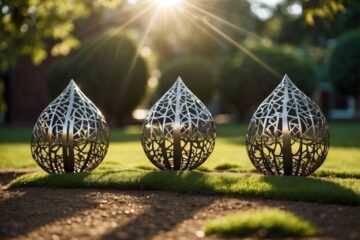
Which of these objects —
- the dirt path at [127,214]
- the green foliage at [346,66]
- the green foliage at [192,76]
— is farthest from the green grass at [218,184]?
the green foliage at [192,76]

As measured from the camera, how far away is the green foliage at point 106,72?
26938mm

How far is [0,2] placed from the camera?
11836mm

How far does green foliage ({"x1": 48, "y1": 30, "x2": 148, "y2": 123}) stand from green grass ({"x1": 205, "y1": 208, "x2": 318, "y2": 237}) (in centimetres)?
2201

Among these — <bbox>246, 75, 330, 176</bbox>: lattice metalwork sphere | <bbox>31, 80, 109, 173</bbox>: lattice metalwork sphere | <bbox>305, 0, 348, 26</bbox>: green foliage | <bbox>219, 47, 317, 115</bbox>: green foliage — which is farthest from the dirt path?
<bbox>219, 47, 317, 115</bbox>: green foliage

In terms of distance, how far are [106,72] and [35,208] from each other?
2074 centimetres

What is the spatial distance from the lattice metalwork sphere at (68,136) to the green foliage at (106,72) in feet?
58.5

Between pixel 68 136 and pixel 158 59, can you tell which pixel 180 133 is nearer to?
pixel 68 136

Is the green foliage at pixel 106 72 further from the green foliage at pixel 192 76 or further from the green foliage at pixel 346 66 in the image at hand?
the green foliage at pixel 346 66

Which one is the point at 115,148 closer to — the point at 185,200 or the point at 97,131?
the point at 97,131

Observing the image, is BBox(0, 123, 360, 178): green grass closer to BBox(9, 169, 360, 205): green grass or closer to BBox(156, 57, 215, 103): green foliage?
BBox(9, 169, 360, 205): green grass

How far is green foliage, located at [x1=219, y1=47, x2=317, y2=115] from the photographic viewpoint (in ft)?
97.4

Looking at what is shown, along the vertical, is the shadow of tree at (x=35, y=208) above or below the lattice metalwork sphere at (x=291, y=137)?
below

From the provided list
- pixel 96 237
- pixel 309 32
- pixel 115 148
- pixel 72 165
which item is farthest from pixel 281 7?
pixel 96 237

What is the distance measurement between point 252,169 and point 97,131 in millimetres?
3384
